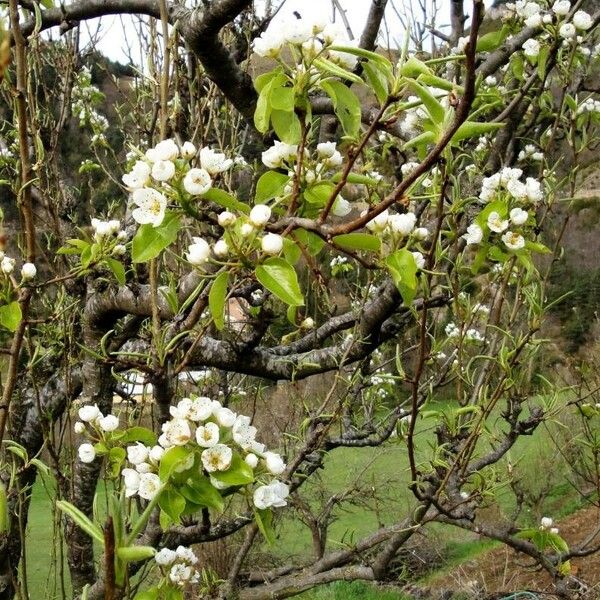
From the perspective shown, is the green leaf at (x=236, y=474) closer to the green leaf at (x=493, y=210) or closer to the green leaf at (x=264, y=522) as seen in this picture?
the green leaf at (x=264, y=522)

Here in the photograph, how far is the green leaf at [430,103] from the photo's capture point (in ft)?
2.63

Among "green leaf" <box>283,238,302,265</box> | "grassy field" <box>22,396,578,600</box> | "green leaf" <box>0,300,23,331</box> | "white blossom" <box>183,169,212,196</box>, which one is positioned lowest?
"grassy field" <box>22,396,578,600</box>

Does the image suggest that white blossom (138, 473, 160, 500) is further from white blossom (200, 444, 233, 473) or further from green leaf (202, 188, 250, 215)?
green leaf (202, 188, 250, 215)

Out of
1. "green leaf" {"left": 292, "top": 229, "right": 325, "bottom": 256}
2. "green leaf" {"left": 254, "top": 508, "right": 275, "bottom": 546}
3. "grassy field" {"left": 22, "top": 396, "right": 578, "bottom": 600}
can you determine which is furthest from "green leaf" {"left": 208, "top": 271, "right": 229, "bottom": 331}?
"grassy field" {"left": 22, "top": 396, "right": 578, "bottom": 600}

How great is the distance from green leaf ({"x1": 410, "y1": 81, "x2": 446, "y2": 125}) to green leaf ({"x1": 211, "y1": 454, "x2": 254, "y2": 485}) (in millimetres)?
518

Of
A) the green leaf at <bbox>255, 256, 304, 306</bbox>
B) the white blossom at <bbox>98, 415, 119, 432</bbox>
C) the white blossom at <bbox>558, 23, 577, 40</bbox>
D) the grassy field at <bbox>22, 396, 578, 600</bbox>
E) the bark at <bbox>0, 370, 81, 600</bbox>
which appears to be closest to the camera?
the green leaf at <bbox>255, 256, 304, 306</bbox>

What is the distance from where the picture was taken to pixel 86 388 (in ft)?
7.34

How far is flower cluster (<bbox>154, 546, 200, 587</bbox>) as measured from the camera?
4.03 ft

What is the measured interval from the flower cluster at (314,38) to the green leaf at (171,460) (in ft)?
1.80

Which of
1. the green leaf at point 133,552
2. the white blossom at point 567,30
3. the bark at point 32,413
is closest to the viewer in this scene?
the green leaf at point 133,552

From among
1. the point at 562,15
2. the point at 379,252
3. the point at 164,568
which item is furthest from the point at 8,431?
the point at 562,15

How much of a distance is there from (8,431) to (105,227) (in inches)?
50.1

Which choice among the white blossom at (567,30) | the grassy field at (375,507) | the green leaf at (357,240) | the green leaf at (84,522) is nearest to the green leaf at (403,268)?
the green leaf at (357,240)

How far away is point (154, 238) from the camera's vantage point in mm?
945
